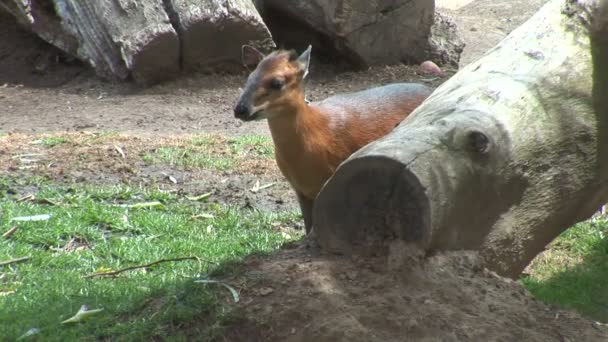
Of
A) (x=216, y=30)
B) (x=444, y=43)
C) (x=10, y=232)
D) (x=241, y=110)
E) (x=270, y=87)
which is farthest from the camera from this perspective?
(x=444, y=43)

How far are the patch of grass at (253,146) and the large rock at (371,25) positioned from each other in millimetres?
3027

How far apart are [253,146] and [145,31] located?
2.59m

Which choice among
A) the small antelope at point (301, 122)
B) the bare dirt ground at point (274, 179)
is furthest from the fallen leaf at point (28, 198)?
the small antelope at point (301, 122)

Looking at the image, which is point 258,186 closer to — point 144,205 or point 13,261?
point 144,205

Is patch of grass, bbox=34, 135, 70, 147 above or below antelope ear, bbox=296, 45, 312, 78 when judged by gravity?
below

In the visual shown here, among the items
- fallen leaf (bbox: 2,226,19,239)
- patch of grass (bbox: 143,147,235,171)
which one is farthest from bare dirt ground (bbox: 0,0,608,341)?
fallen leaf (bbox: 2,226,19,239)

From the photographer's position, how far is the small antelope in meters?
5.53

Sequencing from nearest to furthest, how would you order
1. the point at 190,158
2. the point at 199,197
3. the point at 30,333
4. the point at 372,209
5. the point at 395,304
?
the point at 395,304, the point at 372,209, the point at 30,333, the point at 199,197, the point at 190,158

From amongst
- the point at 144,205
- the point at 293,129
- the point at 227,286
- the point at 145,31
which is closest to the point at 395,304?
the point at 227,286

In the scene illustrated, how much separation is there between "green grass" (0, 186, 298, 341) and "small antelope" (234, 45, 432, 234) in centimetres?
51

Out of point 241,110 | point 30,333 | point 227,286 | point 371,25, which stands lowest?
point 30,333

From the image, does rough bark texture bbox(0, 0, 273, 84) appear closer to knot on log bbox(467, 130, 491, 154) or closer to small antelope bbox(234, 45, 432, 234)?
small antelope bbox(234, 45, 432, 234)

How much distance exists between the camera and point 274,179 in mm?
7734

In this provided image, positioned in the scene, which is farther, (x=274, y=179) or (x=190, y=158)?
(x=190, y=158)
